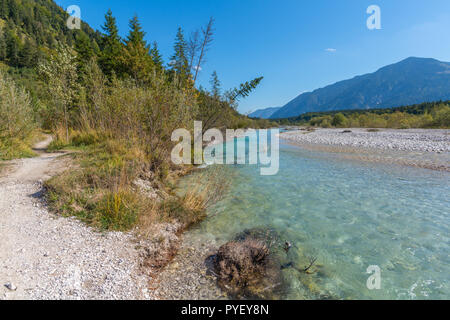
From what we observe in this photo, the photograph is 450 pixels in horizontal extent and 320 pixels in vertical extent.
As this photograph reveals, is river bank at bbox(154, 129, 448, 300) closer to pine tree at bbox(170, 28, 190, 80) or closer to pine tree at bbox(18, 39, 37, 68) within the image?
pine tree at bbox(170, 28, 190, 80)

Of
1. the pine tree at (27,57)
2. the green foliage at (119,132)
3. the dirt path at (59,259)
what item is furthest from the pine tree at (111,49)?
the pine tree at (27,57)

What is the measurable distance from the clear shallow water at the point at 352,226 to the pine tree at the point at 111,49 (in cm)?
2104

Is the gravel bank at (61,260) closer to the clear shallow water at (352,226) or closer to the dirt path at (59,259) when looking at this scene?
the dirt path at (59,259)

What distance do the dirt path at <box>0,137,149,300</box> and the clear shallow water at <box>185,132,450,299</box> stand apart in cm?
189

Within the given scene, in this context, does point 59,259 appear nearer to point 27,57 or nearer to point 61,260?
point 61,260

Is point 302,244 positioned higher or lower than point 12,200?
lower

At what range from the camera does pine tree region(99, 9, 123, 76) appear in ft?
72.1

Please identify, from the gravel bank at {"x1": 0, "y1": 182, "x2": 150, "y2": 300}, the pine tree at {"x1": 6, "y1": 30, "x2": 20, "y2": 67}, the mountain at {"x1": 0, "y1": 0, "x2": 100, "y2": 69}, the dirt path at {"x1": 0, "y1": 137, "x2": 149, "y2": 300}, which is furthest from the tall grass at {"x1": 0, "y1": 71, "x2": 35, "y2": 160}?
the pine tree at {"x1": 6, "y1": 30, "x2": 20, "y2": 67}

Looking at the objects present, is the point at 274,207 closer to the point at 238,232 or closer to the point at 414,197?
the point at 238,232

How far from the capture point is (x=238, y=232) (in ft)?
16.4

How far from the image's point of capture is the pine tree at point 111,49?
2197 centimetres

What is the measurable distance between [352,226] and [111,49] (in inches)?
1314
